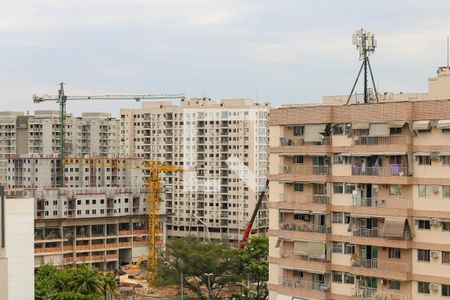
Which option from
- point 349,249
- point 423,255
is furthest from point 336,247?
point 423,255

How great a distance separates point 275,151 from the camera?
2172 centimetres

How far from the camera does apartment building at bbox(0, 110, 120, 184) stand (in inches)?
2763

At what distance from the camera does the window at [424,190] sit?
1867 cm

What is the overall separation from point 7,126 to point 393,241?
57281mm

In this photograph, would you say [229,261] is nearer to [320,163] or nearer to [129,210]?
[320,163]

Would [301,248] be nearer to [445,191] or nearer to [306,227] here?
[306,227]

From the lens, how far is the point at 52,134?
70.2 m

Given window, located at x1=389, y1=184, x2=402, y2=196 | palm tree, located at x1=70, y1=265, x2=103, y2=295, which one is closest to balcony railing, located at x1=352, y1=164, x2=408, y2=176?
window, located at x1=389, y1=184, x2=402, y2=196

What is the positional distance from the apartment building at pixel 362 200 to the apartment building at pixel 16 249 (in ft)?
19.6

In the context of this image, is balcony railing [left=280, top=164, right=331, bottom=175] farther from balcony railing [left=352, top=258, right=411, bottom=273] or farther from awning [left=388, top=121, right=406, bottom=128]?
balcony railing [left=352, top=258, right=411, bottom=273]

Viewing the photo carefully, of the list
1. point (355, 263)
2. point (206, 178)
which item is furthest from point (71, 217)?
point (355, 263)

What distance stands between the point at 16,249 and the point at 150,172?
37.7 m

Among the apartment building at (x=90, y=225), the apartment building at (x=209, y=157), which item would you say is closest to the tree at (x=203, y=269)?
the apartment building at (x=90, y=225)

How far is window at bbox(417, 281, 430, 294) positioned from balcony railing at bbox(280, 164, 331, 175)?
11.1ft
